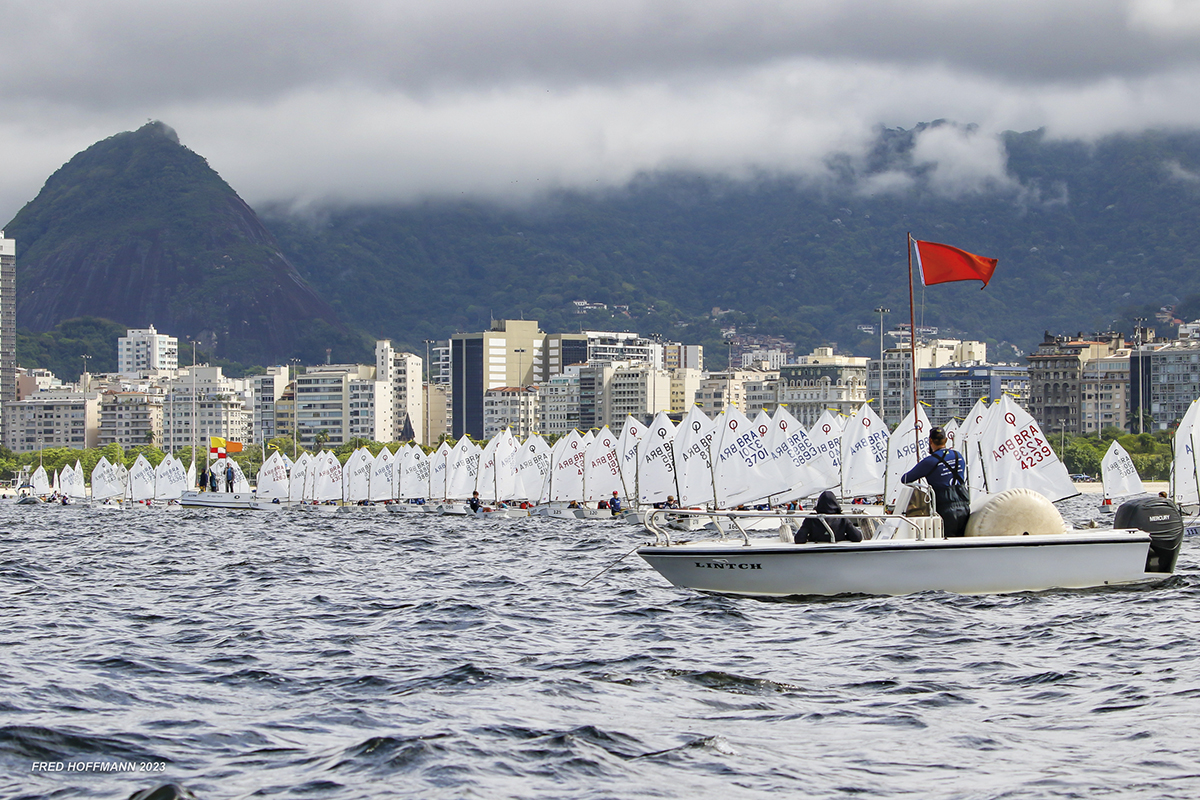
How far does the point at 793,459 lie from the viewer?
62969 mm

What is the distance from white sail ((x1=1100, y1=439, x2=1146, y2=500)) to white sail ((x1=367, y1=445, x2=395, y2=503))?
50696 millimetres

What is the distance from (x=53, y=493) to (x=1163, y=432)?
5292 inches

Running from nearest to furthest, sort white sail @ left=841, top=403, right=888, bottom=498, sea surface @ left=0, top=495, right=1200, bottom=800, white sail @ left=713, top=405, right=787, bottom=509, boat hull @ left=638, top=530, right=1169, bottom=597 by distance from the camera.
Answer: sea surface @ left=0, top=495, right=1200, bottom=800 < boat hull @ left=638, top=530, right=1169, bottom=597 < white sail @ left=713, top=405, right=787, bottom=509 < white sail @ left=841, top=403, right=888, bottom=498

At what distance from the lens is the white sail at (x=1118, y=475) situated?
91125mm

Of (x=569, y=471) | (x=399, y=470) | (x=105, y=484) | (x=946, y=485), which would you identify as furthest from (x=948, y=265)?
(x=105, y=484)

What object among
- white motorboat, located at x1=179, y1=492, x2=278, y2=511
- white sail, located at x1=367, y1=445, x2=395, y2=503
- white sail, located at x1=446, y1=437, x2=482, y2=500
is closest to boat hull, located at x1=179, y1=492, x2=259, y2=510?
white motorboat, located at x1=179, y1=492, x2=278, y2=511

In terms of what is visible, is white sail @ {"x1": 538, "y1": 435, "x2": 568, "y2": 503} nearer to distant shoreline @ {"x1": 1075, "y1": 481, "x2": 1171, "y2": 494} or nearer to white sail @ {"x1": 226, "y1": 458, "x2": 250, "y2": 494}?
white sail @ {"x1": 226, "y1": 458, "x2": 250, "y2": 494}

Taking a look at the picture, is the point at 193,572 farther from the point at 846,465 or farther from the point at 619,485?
the point at 619,485

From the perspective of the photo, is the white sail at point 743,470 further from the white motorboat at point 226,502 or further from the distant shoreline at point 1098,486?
the distant shoreline at point 1098,486

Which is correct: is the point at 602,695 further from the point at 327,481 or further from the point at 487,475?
the point at 327,481

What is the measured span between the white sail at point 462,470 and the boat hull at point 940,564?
261 ft

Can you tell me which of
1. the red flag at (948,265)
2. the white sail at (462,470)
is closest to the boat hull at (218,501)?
the white sail at (462,470)

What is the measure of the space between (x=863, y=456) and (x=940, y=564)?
158 feet

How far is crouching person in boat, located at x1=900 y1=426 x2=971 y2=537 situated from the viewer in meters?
23.3
